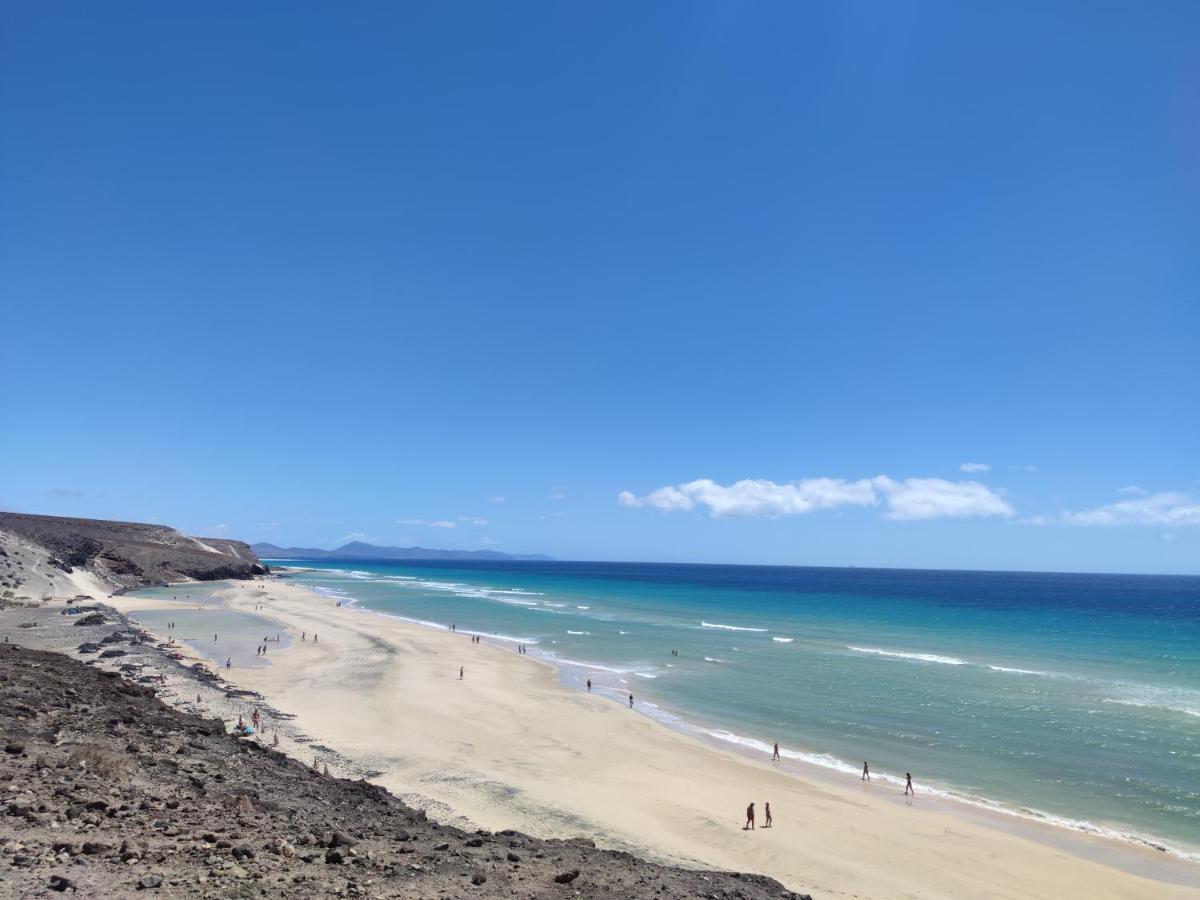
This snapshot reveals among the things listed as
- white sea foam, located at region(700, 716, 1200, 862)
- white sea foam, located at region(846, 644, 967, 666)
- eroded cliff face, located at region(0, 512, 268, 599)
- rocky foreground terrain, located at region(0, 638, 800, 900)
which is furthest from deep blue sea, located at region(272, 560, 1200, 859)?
eroded cliff face, located at region(0, 512, 268, 599)

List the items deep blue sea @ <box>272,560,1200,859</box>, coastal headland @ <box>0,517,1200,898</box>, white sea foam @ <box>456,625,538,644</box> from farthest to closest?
white sea foam @ <box>456,625,538,644</box> < deep blue sea @ <box>272,560,1200,859</box> < coastal headland @ <box>0,517,1200,898</box>

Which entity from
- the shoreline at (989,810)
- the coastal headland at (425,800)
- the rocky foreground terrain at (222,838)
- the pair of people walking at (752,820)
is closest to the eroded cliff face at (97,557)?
the coastal headland at (425,800)

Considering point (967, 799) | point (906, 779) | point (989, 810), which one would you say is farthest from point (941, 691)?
point (989, 810)

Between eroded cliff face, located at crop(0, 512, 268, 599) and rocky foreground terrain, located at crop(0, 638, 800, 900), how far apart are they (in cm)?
5938

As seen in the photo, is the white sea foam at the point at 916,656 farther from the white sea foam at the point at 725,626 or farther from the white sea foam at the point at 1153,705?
the white sea foam at the point at 725,626

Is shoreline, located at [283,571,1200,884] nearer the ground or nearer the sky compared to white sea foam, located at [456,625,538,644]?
nearer the sky

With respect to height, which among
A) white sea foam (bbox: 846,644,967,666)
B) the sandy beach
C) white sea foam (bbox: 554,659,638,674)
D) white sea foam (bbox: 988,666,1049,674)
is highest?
white sea foam (bbox: 988,666,1049,674)

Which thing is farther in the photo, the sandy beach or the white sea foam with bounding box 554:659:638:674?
the white sea foam with bounding box 554:659:638:674

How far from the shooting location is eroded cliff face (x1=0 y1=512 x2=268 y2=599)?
2576 inches

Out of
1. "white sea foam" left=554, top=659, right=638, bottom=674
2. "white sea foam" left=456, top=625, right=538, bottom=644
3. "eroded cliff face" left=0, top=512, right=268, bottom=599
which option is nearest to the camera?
"white sea foam" left=554, top=659, right=638, bottom=674

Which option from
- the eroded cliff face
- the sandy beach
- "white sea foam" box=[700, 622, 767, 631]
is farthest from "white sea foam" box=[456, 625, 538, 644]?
the eroded cliff face

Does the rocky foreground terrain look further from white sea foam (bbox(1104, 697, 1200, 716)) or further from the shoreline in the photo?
white sea foam (bbox(1104, 697, 1200, 716))

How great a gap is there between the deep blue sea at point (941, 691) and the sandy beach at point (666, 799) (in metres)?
2.81

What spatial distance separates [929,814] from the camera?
22.1 metres
